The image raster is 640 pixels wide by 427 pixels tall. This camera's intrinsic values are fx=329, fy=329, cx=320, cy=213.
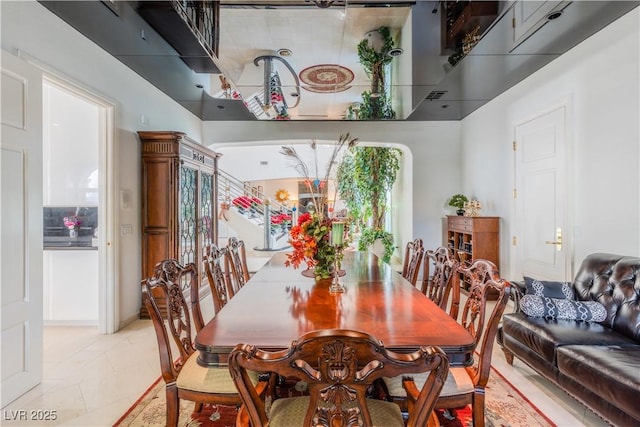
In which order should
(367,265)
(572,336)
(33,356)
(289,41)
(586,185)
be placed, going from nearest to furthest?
(572,336) < (33,356) < (367,265) < (586,185) < (289,41)

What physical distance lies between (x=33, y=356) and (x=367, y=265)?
2641 millimetres

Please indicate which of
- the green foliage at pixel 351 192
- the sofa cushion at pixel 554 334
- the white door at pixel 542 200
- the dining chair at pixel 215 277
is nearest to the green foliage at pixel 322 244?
the dining chair at pixel 215 277

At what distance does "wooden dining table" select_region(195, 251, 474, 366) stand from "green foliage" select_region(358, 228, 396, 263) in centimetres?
396

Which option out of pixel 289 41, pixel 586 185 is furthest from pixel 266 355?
pixel 289 41

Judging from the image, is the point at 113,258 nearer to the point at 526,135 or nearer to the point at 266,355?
the point at 266,355

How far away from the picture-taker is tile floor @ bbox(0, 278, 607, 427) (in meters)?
2.10

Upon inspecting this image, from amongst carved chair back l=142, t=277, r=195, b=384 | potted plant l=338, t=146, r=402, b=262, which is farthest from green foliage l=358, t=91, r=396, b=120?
carved chair back l=142, t=277, r=195, b=384

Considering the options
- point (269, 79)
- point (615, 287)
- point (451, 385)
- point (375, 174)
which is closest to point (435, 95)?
point (375, 174)

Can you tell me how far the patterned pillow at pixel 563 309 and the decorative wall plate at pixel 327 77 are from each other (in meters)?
3.97

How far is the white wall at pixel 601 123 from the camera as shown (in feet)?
8.97

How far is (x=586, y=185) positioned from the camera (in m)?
3.22

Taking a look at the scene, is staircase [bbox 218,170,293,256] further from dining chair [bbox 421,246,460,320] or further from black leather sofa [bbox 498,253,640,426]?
black leather sofa [bbox 498,253,640,426]

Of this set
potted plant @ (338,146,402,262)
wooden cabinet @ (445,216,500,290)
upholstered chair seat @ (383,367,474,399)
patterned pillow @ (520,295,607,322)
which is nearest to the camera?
upholstered chair seat @ (383,367,474,399)

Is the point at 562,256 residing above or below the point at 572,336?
above
